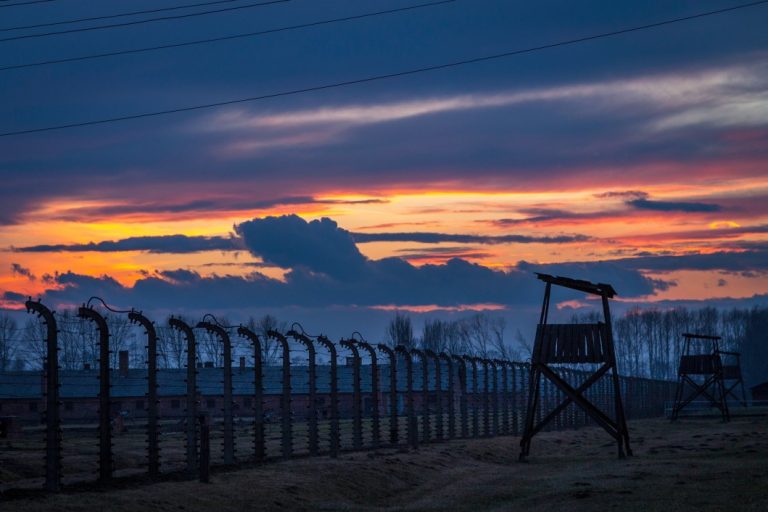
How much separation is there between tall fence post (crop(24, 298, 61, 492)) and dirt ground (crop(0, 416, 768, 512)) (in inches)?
30.3

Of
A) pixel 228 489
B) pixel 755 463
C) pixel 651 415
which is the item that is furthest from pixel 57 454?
pixel 651 415

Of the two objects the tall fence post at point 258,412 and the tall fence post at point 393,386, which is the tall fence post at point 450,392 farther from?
the tall fence post at point 258,412

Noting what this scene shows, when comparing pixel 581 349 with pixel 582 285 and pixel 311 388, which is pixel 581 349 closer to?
pixel 582 285

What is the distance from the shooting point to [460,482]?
3072 centimetres

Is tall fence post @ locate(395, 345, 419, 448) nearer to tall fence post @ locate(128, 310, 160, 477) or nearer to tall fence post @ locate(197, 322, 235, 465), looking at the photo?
tall fence post @ locate(197, 322, 235, 465)

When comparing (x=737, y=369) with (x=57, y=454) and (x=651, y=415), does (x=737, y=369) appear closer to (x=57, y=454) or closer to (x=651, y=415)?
(x=651, y=415)

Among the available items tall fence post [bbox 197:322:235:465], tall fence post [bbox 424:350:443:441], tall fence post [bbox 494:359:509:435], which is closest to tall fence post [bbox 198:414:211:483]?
tall fence post [bbox 197:322:235:465]

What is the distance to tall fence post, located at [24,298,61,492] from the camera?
71.4 ft

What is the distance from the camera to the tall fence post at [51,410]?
21766mm

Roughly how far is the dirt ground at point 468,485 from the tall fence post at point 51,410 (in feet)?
2.52

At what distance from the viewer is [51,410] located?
22.3 metres

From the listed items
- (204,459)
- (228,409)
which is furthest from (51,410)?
(228,409)

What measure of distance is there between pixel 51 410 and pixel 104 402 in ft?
7.05

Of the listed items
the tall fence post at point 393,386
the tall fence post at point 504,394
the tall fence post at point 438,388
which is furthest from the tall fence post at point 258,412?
the tall fence post at point 504,394
